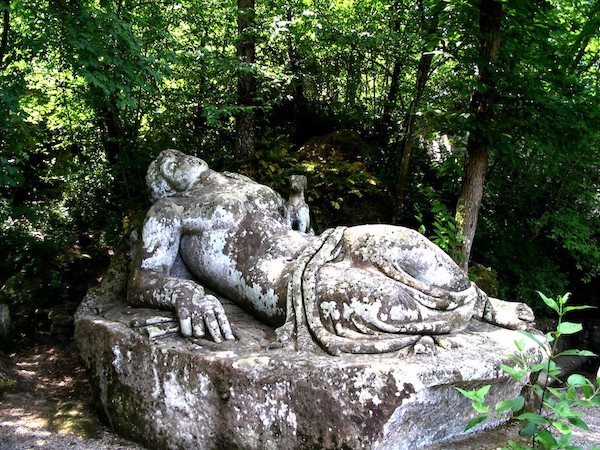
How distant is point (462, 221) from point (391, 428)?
3461mm

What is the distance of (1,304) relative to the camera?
5.87 m

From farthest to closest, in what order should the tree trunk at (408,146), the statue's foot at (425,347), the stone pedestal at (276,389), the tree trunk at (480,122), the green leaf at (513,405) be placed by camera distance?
the tree trunk at (408,146), the tree trunk at (480,122), the statue's foot at (425,347), the stone pedestal at (276,389), the green leaf at (513,405)

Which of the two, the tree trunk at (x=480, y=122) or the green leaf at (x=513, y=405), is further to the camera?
the tree trunk at (x=480, y=122)

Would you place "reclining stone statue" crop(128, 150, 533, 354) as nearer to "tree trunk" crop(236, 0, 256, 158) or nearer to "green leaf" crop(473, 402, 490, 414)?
"green leaf" crop(473, 402, 490, 414)

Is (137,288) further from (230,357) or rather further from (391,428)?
(391,428)

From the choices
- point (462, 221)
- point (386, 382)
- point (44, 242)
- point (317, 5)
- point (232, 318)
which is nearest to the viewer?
point (386, 382)

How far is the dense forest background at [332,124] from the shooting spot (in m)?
5.05

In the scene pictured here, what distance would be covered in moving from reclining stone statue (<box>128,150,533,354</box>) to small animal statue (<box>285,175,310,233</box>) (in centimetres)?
8

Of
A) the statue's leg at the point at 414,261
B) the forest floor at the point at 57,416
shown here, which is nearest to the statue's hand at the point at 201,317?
the forest floor at the point at 57,416

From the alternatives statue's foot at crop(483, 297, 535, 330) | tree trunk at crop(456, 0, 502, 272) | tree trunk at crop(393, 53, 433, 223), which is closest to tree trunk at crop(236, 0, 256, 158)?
tree trunk at crop(393, 53, 433, 223)

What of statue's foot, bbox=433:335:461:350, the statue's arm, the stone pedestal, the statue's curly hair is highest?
the statue's curly hair

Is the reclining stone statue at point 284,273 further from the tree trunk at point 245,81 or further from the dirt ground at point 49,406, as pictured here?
the tree trunk at point 245,81

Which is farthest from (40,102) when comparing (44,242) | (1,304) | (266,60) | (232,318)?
(232,318)

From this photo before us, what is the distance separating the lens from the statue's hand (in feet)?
10.6
